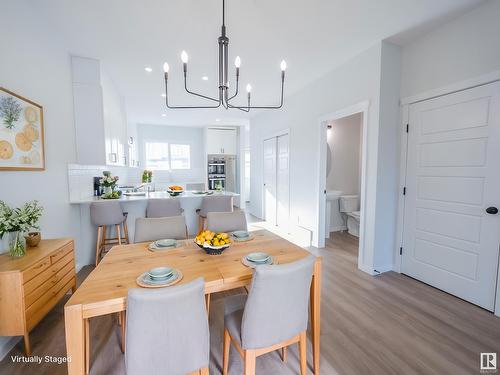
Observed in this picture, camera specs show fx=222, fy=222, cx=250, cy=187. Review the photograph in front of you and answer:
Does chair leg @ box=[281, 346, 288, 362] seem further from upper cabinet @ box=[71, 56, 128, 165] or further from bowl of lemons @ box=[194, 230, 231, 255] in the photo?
upper cabinet @ box=[71, 56, 128, 165]

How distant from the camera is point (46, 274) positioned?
69.6 inches

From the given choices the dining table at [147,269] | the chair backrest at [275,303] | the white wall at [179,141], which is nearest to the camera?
the dining table at [147,269]

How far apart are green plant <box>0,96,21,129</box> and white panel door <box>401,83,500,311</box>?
158 inches

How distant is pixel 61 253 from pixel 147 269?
1.19 m

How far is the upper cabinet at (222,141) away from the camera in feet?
23.9

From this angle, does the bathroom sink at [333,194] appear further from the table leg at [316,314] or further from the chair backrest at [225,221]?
the table leg at [316,314]

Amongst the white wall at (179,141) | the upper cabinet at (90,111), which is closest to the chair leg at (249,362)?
the upper cabinet at (90,111)

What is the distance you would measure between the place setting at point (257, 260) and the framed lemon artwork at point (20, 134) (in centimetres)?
202

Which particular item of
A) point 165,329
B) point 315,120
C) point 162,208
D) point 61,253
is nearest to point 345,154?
point 315,120

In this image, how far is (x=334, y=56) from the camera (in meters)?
2.97

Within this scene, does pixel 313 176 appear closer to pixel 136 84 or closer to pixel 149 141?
pixel 136 84

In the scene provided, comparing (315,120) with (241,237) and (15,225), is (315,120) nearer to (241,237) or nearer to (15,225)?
(241,237)

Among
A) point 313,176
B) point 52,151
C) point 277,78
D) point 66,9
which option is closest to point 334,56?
point 277,78

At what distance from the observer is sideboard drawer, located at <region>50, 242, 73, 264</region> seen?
1.87 metres
